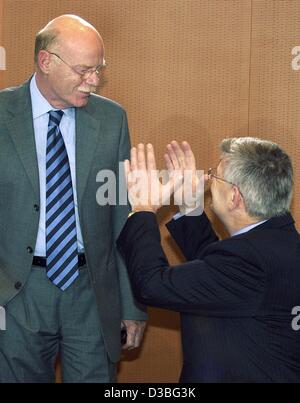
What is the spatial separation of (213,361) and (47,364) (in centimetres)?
79

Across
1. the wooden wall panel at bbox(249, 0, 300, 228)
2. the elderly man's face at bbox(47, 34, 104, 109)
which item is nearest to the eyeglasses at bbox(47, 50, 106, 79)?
the elderly man's face at bbox(47, 34, 104, 109)

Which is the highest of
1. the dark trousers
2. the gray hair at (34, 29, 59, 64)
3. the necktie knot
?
the gray hair at (34, 29, 59, 64)

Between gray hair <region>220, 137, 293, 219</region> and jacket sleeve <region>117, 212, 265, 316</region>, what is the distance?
0.16 meters

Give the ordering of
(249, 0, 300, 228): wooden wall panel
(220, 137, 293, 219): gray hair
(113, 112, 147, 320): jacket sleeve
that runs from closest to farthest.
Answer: (220, 137, 293, 219): gray hair, (113, 112, 147, 320): jacket sleeve, (249, 0, 300, 228): wooden wall panel

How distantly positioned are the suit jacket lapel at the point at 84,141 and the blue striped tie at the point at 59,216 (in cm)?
4

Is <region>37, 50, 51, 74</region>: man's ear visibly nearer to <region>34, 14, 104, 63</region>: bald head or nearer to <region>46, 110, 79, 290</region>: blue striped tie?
<region>34, 14, 104, 63</region>: bald head

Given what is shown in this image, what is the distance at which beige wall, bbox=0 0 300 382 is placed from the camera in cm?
390

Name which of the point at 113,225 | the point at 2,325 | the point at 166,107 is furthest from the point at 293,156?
the point at 2,325

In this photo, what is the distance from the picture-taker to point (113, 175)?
3262 millimetres

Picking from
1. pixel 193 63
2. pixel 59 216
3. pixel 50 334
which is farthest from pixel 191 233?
pixel 193 63

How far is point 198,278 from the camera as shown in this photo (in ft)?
8.50

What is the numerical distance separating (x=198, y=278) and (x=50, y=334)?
2.58ft

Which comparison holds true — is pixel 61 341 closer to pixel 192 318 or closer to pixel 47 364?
pixel 47 364

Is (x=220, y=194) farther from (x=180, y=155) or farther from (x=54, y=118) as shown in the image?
(x=54, y=118)
